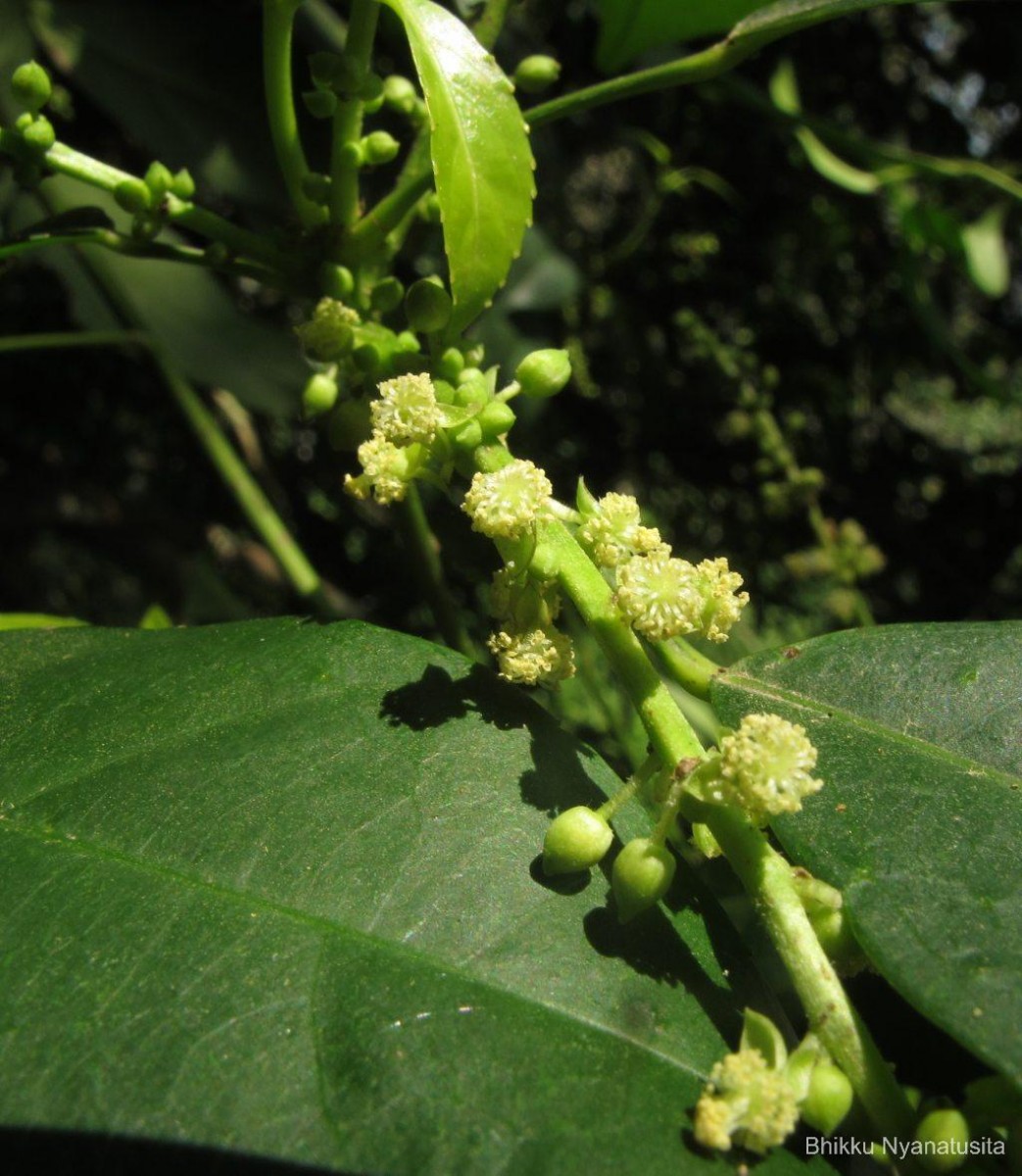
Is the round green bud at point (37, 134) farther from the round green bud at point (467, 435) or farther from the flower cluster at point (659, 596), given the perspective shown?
the flower cluster at point (659, 596)

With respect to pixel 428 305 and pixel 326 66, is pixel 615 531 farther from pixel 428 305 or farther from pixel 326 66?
pixel 326 66

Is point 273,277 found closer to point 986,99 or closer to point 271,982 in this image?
point 271,982

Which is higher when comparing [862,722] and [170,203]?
[170,203]

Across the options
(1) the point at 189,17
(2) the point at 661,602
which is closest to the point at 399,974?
(2) the point at 661,602

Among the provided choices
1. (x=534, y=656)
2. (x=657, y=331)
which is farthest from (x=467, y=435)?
(x=657, y=331)

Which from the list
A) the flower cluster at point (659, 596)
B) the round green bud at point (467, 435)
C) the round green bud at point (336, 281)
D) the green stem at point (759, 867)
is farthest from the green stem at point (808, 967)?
the round green bud at point (336, 281)

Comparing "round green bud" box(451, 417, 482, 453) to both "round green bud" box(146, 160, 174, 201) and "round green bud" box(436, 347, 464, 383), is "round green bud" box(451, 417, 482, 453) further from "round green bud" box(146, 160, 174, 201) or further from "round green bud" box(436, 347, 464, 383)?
"round green bud" box(146, 160, 174, 201)

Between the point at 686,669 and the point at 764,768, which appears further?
the point at 686,669
